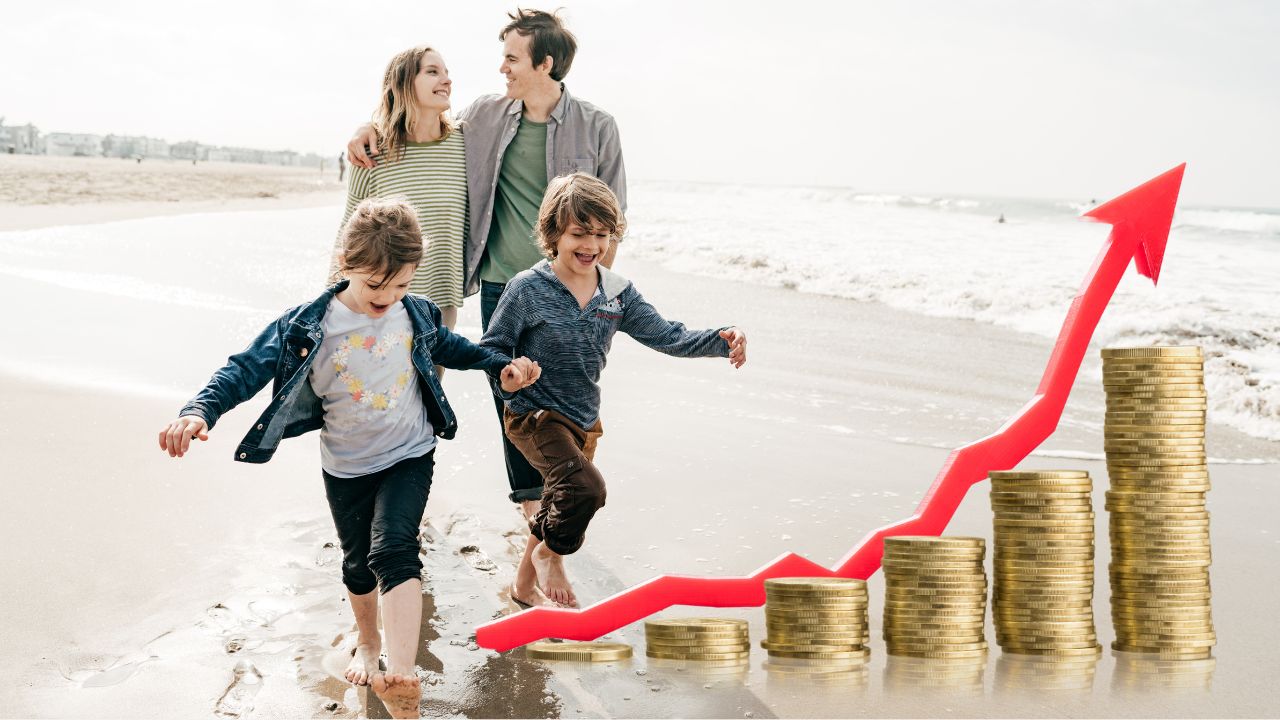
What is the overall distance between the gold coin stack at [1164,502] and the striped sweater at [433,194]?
239 centimetres

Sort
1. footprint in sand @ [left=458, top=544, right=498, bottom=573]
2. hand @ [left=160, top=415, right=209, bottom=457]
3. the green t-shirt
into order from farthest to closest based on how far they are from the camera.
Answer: the green t-shirt
footprint in sand @ [left=458, top=544, right=498, bottom=573]
hand @ [left=160, top=415, right=209, bottom=457]

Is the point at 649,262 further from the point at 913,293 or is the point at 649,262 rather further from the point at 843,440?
the point at 843,440

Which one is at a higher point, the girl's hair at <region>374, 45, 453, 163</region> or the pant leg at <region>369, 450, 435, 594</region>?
the girl's hair at <region>374, 45, 453, 163</region>

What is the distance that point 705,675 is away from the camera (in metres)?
3.22

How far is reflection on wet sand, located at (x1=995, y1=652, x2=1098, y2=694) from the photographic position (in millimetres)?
3178

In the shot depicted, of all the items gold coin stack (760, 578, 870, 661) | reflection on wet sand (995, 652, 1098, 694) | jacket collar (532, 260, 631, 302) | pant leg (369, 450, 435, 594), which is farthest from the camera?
jacket collar (532, 260, 631, 302)

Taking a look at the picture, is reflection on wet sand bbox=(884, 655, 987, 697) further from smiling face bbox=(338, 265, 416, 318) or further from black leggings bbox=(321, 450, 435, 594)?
smiling face bbox=(338, 265, 416, 318)

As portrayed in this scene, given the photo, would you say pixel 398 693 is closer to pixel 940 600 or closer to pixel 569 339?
pixel 569 339

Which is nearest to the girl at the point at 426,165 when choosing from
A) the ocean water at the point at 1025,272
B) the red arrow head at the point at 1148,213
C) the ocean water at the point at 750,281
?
the red arrow head at the point at 1148,213

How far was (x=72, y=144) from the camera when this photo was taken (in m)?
89.0

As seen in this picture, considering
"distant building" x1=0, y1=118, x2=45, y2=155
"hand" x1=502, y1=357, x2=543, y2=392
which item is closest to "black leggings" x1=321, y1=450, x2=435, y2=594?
"hand" x1=502, y1=357, x2=543, y2=392

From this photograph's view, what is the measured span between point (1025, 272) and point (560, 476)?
1451cm

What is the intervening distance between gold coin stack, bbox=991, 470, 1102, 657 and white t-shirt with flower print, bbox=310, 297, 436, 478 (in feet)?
5.87

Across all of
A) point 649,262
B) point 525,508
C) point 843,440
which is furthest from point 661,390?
point 649,262
